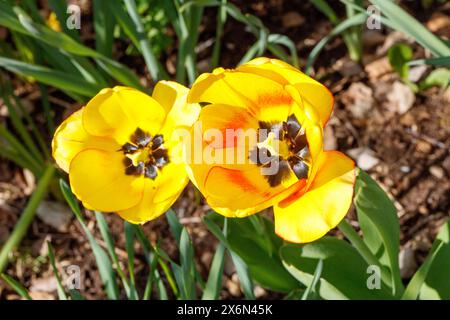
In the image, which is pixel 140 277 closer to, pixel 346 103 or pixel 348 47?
pixel 346 103

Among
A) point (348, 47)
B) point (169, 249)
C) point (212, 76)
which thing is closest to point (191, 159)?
point (212, 76)

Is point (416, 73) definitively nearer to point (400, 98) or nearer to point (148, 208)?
point (400, 98)

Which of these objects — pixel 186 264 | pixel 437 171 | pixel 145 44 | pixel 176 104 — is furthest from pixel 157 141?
pixel 437 171

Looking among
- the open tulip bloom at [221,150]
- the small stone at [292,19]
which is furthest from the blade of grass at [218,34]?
the open tulip bloom at [221,150]

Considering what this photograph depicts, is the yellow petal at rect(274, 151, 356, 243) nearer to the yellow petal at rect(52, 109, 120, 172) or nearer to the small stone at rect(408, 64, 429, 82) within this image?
the yellow petal at rect(52, 109, 120, 172)

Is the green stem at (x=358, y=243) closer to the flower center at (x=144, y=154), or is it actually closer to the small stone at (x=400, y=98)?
the flower center at (x=144, y=154)
